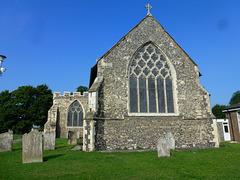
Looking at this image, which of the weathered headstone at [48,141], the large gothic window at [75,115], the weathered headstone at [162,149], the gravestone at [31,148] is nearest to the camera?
the gravestone at [31,148]

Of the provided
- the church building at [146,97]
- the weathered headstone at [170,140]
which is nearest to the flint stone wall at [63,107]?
the church building at [146,97]

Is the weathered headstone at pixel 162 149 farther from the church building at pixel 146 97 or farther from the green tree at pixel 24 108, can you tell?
the green tree at pixel 24 108

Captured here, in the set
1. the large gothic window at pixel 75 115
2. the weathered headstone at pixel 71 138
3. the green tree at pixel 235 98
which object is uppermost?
the green tree at pixel 235 98

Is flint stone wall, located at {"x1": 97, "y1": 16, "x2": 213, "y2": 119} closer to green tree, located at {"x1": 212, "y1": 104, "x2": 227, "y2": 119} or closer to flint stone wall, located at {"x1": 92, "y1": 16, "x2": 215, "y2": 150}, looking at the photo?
flint stone wall, located at {"x1": 92, "y1": 16, "x2": 215, "y2": 150}

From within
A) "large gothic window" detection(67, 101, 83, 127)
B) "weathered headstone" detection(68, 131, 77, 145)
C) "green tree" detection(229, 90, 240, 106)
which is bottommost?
"weathered headstone" detection(68, 131, 77, 145)

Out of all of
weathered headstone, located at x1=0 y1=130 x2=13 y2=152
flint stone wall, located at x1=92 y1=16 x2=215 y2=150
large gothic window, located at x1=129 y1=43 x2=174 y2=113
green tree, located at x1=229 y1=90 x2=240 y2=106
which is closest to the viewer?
weathered headstone, located at x1=0 y1=130 x2=13 y2=152

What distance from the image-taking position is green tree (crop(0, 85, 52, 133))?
3281 centimetres

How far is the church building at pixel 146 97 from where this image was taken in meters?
11.5

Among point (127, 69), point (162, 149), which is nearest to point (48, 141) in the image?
point (127, 69)

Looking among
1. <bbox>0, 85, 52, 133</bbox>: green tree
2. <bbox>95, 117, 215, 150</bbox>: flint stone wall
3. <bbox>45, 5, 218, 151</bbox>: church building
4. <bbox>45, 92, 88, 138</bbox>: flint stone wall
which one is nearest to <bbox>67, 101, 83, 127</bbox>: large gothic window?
<bbox>45, 92, 88, 138</bbox>: flint stone wall

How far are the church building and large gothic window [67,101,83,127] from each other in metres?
13.1

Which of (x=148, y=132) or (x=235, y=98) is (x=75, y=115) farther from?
(x=235, y=98)

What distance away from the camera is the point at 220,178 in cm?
549

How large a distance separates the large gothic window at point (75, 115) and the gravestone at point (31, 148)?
17414 millimetres
